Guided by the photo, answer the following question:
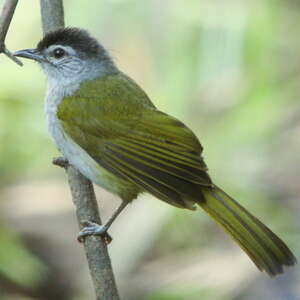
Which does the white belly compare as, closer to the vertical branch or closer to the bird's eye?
the vertical branch

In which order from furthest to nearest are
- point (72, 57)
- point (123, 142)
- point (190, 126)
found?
point (190, 126) < point (72, 57) < point (123, 142)

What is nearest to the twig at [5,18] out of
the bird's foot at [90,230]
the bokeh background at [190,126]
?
the bird's foot at [90,230]

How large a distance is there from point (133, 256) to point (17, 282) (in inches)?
33.6

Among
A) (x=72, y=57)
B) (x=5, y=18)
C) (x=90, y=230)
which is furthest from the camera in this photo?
(x=72, y=57)

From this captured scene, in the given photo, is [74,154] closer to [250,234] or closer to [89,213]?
[89,213]

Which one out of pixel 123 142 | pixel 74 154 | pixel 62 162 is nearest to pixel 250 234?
pixel 123 142

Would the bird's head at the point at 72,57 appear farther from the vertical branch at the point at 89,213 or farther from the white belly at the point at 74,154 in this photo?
the white belly at the point at 74,154

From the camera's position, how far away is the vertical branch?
446cm

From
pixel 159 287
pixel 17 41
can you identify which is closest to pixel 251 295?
pixel 159 287

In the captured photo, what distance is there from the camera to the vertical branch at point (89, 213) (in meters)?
4.46

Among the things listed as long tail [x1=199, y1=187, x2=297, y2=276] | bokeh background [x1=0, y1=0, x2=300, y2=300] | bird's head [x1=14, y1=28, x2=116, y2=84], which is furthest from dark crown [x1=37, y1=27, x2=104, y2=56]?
long tail [x1=199, y1=187, x2=297, y2=276]

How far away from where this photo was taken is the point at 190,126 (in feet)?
21.7

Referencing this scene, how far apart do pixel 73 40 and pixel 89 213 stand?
105 centimetres

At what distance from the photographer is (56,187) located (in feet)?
23.2
